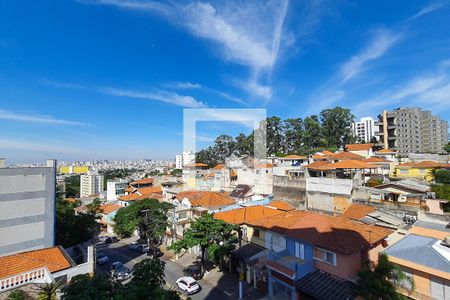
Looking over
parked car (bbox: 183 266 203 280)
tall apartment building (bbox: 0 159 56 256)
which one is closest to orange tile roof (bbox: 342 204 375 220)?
parked car (bbox: 183 266 203 280)

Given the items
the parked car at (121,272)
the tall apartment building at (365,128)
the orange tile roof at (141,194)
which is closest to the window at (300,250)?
the parked car at (121,272)

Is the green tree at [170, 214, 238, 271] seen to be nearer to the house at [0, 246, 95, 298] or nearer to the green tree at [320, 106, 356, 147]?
the house at [0, 246, 95, 298]

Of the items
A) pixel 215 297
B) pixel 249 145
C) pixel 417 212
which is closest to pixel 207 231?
pixel 215 297

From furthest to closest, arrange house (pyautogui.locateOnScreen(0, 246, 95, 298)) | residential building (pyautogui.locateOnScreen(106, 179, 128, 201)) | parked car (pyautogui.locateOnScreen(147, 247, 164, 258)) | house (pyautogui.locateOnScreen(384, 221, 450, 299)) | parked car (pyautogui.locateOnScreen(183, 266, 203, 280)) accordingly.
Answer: residential building (pyautogui.locateOnScreen(106, 179, 128, 201))
parked car (pyautogui.locateOnScreen(147, 247, 164, 258))
parked car (pyautogui.locateOnScreen(183, 266, 203, 280))
house (pyautogui.locateOnScreen(384, 221, 450, 299))
house (pyautogui.locateOnScreen(0, 246, 95, 298))

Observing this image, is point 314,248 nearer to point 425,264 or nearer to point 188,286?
point 425,264

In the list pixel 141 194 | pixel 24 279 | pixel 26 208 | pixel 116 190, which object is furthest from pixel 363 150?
pixel 116 190

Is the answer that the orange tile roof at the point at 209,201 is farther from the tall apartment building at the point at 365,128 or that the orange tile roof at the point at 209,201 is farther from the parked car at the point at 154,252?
the tall apartment building at the point at 365,128
